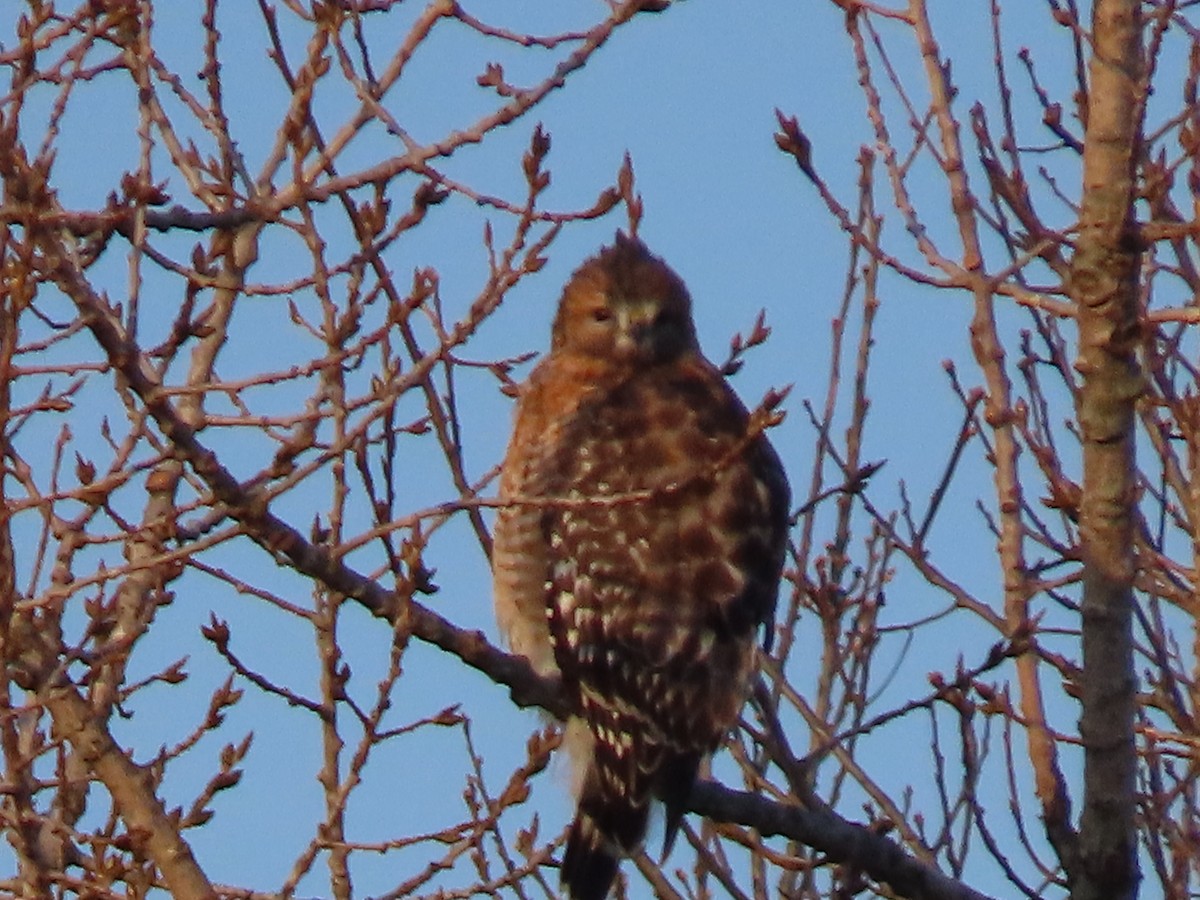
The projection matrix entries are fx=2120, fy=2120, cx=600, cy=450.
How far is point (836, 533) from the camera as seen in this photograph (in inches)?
208

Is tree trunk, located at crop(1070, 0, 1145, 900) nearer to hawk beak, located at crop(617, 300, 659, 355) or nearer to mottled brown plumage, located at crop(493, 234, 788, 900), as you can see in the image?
mottled brown plumage, located at crop(493, 234, 788, 900)

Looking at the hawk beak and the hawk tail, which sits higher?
the hawk beak

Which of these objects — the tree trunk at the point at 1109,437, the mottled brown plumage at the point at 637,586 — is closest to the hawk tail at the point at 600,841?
the mottled brown plumage at the point at 637,586

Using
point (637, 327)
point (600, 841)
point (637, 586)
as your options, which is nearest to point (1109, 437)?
point (637, 586)

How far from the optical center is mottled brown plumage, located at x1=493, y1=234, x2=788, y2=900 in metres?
4.64

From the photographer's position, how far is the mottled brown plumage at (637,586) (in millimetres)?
4645

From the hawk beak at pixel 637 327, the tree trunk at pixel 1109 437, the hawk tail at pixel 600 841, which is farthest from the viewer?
the hawk beak at pixel 637 327

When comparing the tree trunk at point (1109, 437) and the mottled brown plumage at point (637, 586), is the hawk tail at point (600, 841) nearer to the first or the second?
the mottled brown plumage at point (637, 586)

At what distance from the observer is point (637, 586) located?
15.7ft

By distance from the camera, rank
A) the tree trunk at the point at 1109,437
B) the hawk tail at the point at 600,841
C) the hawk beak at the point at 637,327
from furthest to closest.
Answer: the hawk beak at the point at 637,327, the hawk tail at the point at 600,841, the tree trunk at the point at 1109,437

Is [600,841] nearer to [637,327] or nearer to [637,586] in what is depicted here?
[637,586]

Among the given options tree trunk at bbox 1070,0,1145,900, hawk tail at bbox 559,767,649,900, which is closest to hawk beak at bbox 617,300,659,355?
hawk tail at bbox 559,767,649,900

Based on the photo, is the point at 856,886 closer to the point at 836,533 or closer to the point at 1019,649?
the point at 1019,649

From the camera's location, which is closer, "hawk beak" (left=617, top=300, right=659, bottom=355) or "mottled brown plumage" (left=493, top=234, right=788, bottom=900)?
"mottled brown plumage" (left=493, top=234, right=788, bottom=900)
